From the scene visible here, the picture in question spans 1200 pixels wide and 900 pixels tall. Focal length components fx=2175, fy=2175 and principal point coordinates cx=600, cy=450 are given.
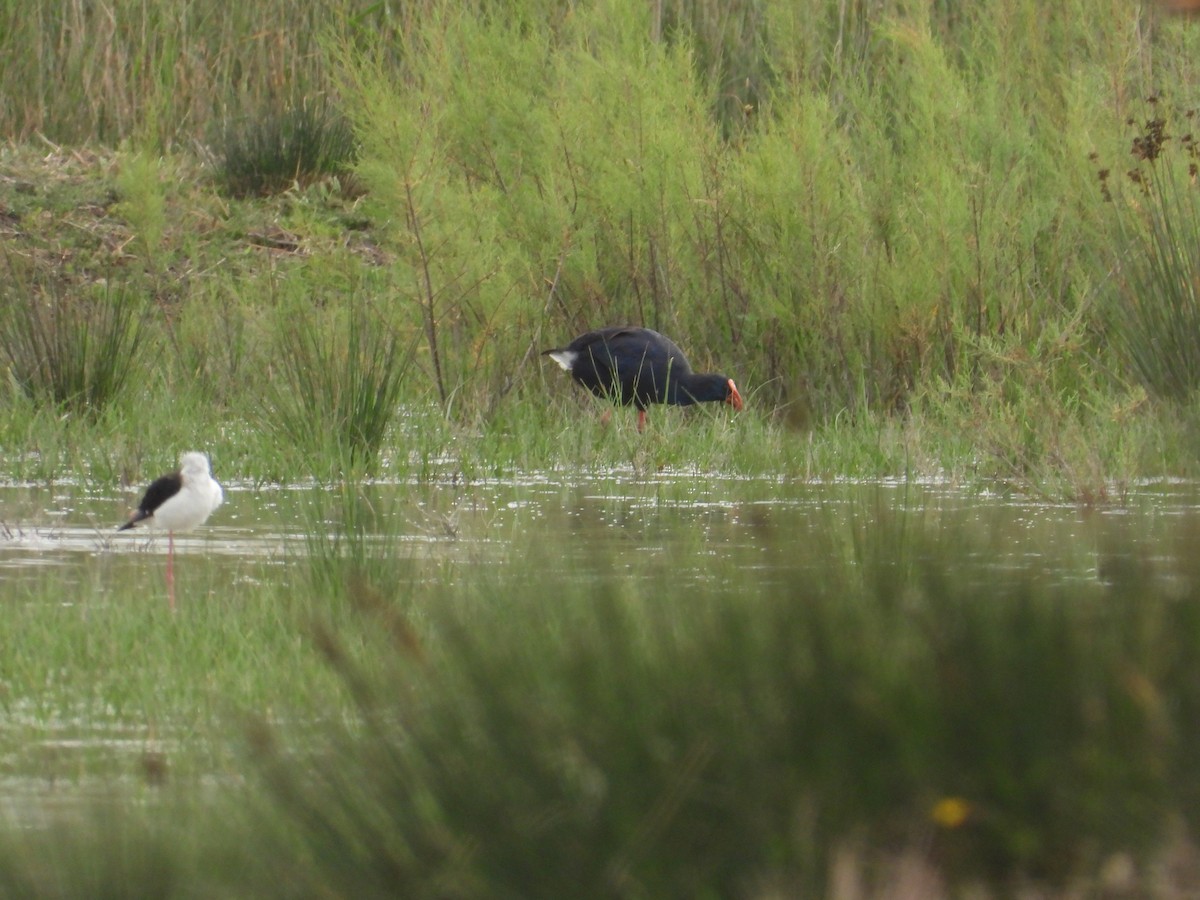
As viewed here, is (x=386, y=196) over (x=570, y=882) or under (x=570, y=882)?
over

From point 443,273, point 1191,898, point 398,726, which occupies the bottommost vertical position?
point 1191,898

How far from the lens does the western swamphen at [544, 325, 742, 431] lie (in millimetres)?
9242

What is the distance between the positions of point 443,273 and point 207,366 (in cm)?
141

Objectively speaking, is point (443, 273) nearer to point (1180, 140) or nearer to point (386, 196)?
point (386, 196)

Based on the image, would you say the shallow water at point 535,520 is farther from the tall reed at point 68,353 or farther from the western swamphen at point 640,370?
the tall reed at point 68,353

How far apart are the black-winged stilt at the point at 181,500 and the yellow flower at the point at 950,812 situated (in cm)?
353

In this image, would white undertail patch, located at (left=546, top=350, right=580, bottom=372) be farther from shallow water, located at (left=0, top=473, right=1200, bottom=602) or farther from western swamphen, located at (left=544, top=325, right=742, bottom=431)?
shallow water, located at (left=0, top=473, right=1200, bottom=602)

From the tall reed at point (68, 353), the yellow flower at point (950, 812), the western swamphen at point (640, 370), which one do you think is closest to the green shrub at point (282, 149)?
the tall reed at point (68, 353)

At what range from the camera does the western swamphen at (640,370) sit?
924 centimetres

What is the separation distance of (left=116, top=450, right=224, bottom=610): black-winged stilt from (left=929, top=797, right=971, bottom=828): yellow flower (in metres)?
3.53

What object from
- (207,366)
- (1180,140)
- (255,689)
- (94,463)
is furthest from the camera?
(207,366)

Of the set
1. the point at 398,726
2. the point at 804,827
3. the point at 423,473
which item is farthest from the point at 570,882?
the point at 423,473

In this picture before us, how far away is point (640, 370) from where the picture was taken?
363 inches

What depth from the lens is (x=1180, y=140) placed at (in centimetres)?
913
